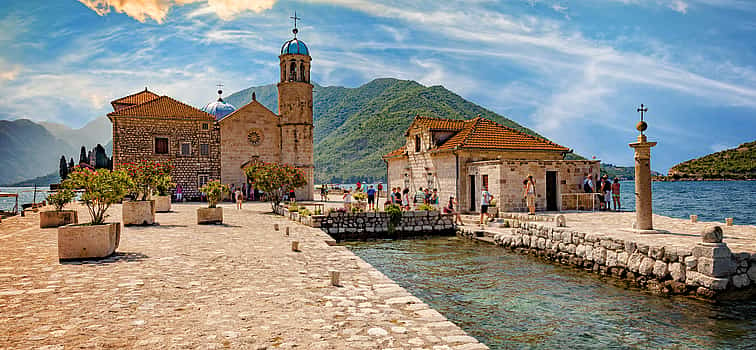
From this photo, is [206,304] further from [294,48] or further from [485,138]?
[294,48]

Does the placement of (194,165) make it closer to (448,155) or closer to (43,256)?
(448,155)

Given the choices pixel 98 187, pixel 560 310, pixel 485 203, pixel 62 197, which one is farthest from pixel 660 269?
pixel 62 197

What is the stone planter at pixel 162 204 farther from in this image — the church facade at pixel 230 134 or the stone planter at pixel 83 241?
the stone planter at pixel 83 241

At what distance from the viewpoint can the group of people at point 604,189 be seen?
2031 cm

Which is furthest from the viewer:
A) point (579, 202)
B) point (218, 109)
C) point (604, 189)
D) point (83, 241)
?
point (218, 109)

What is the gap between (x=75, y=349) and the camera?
14.0 ft

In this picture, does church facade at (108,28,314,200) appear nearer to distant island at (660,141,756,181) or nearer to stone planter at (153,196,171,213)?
stone planter at (153,196,171,213)

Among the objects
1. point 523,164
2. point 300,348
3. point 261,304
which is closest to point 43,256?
point 261,304

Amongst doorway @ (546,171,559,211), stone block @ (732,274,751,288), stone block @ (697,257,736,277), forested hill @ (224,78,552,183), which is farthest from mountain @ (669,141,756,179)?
stone block @ (697,257,736,277)

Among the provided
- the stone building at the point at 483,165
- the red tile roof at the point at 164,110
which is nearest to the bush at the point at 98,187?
the stone building at the point at 483,165

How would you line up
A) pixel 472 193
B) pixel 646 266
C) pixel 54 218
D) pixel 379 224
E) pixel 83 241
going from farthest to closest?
pixel 472 193, pixel 379 224, pixel 54 218, pixel 646 266, pixel 83 241

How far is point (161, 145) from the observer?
115 ft

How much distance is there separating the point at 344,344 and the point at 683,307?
25.1 ft

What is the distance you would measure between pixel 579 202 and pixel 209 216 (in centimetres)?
1603
